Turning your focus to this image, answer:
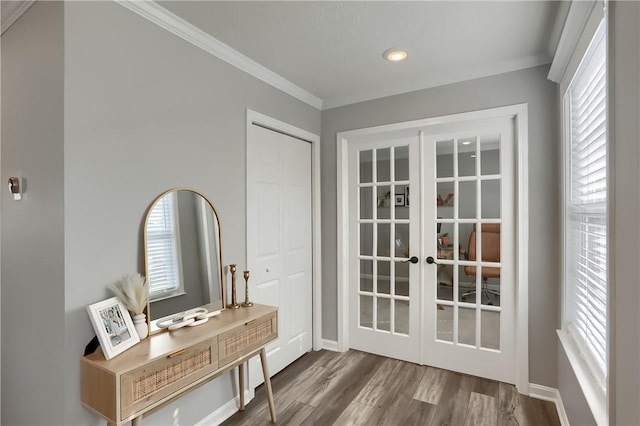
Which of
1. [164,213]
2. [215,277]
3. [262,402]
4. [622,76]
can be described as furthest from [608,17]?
[262,402]

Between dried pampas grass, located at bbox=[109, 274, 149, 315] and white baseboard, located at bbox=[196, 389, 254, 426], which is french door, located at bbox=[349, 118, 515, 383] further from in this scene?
dried pampas grass, located at bbox=[109, 274, 149, 315]

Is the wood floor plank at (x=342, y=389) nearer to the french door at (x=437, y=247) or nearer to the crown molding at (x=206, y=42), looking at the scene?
the french door at (x=437, y=247)

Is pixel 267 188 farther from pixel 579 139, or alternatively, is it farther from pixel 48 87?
pixel 579 139

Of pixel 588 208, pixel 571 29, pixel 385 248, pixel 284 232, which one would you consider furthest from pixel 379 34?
pixel 385 248

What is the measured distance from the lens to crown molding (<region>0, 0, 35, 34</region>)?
66.7 inches

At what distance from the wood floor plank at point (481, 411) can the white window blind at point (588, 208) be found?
0.75m

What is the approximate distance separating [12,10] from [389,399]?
3377 mm

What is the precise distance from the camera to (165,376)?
59.2 inches

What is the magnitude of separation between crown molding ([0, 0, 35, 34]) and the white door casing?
1318 mm

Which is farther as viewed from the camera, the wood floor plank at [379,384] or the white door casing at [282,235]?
the white door casing at [282,235]

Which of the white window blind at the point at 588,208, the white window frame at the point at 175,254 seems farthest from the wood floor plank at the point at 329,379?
the white window blind at the point at 588,208

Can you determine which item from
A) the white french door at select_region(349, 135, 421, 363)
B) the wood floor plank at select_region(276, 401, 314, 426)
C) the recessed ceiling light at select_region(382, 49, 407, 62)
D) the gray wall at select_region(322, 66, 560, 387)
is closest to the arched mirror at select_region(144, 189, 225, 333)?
the wood floor plank at select_region(276, 401, 314, 426)

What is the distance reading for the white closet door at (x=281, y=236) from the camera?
252 cm

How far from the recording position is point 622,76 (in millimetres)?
1049
